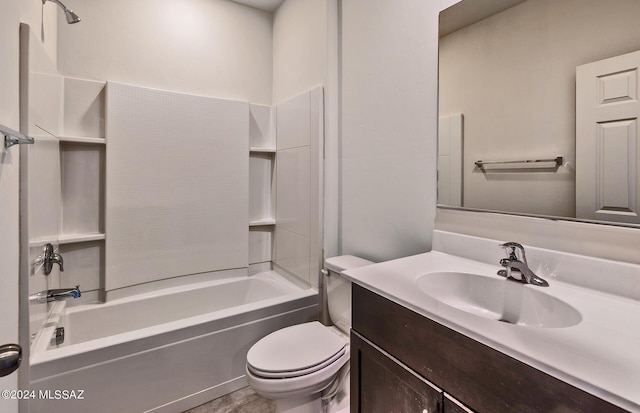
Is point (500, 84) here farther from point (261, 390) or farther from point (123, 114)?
point (123, 114)

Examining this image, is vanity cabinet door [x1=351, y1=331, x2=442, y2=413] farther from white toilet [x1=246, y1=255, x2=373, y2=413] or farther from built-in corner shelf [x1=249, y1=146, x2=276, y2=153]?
built-in corner shelf [x1=249, y1=146, x2=276, y2=153]

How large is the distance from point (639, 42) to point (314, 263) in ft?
5.91

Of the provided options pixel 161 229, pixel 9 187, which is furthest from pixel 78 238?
pixel 9 187

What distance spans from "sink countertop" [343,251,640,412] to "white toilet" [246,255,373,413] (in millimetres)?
601

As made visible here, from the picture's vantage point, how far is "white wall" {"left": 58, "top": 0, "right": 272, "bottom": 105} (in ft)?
6.47

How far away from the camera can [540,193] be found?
1.02 metres

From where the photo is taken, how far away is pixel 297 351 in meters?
1.39

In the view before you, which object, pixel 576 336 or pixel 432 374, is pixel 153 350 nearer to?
pixel 432 374

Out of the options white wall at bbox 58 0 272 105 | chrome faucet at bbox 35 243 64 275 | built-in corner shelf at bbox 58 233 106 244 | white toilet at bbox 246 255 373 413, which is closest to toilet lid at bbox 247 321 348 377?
white toilet at bbox 246 255 373 413

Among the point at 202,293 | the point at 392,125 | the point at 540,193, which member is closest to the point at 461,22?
the point at 392,125

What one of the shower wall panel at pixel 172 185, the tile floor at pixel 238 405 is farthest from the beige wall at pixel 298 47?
the tile floor at pixel 238 405

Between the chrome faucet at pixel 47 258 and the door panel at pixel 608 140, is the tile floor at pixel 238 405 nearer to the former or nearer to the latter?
the chrome faucet at pixel 47 258

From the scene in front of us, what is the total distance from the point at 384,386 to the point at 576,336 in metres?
0.50

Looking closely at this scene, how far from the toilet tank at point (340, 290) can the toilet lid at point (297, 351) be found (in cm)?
8
